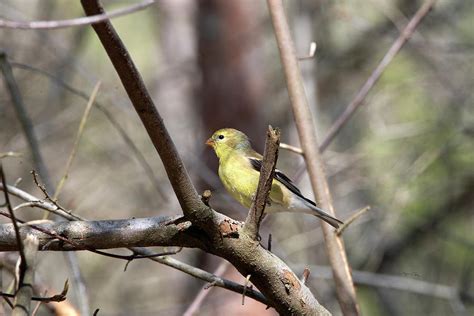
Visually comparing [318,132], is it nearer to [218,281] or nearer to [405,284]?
[405,284]

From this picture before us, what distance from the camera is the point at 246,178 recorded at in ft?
14.1

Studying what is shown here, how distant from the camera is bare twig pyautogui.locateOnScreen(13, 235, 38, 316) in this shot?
1763 mm

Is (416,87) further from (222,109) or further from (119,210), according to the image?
(119,210)

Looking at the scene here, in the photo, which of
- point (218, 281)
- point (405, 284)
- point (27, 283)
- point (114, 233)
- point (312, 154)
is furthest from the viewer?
point (405, 284)

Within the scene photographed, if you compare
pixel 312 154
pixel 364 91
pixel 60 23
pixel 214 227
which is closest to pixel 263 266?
pixel 214 227

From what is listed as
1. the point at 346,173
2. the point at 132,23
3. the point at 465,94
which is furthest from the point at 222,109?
the point at 132,23

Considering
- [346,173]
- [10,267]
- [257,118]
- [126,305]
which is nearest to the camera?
[10,267]

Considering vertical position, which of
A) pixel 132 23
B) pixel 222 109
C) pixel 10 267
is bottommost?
pixel 10 267

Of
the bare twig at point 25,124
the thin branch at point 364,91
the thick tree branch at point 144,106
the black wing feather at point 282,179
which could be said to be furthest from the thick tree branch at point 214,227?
the black wing feather at point 282,179

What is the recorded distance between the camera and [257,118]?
7.34 meters

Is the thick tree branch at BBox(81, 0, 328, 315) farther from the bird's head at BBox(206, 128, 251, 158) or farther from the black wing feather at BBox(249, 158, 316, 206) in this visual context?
the bird's head at BBox(206, 128, 251, 158)

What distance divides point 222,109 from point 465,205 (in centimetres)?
305

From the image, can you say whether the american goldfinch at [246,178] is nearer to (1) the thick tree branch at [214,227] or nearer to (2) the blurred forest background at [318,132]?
(1) the thick tree branch at [214,227]

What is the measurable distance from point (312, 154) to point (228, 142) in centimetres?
129
